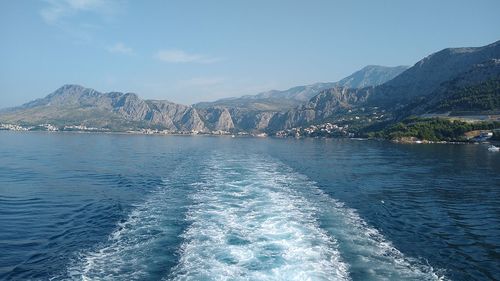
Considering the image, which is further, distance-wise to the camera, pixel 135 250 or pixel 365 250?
pixel 365 250

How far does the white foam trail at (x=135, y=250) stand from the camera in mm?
15977

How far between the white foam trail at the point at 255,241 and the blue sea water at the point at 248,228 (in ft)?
0.22

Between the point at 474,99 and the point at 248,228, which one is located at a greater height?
the point at 474,99

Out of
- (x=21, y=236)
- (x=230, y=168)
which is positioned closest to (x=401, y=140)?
(x=230, y=168)

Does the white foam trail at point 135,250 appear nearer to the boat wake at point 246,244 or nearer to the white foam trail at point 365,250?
the boat wake at point 246,244

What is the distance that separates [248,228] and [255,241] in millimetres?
2437

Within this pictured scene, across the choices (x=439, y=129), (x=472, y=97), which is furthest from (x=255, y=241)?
(x=472, y=97)

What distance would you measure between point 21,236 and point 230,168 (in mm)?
32405

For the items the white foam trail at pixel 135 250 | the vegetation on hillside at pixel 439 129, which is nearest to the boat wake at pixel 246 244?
the white foam trail at pixel 135 250

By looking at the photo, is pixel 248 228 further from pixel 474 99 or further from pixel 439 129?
pixel 474 99

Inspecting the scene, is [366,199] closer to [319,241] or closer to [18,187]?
[319,241]

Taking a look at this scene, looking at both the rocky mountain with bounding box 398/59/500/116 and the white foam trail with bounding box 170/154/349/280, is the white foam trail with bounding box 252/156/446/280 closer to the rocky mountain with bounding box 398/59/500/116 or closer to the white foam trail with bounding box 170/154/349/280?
the white foam trail with bounding box 170/154/349/280

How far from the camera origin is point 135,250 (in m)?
18.6

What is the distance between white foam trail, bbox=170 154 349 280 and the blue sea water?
68mm
